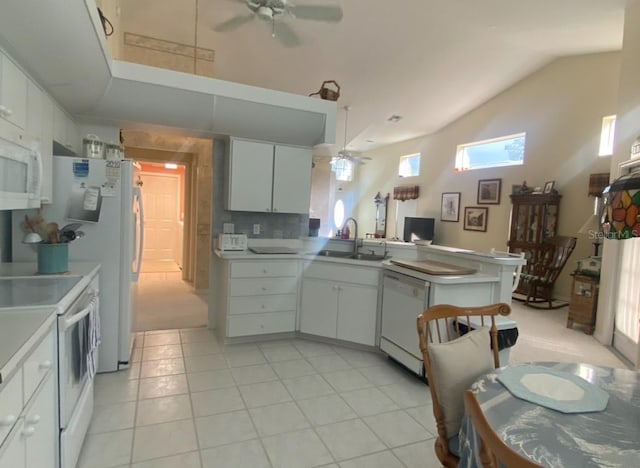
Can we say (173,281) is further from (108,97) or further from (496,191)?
(496,191)

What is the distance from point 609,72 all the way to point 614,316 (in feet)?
→ 12.6

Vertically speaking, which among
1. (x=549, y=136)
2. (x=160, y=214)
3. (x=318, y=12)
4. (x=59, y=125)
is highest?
(x=318, y=12)

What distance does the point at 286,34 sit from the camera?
3.29m

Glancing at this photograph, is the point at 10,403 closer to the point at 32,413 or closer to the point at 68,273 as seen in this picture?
the point at 32,413

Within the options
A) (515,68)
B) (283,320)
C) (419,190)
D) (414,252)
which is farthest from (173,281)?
(515,68)

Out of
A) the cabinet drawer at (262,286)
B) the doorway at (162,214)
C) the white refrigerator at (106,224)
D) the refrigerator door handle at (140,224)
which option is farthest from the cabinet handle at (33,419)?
the doorway at (162,214)

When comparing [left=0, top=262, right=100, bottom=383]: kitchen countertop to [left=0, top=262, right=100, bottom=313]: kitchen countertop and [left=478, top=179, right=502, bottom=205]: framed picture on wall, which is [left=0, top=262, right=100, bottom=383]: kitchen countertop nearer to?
[left=0, top=262, right=100, bottom=313]: kitchen countertop

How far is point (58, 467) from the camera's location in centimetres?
155

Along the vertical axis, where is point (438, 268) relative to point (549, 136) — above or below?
below

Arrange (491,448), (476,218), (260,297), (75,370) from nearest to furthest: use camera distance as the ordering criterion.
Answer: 1. (491,448)
2. (75,370)
3. (260,297)
4. (476,218)

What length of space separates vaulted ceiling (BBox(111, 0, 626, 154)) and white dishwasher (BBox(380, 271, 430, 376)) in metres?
2.52

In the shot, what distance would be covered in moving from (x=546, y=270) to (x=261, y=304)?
15.4ft

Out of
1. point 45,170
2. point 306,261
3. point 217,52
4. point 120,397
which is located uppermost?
point 217,52

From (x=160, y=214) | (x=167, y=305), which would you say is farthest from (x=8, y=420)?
(x=160, y=214)
